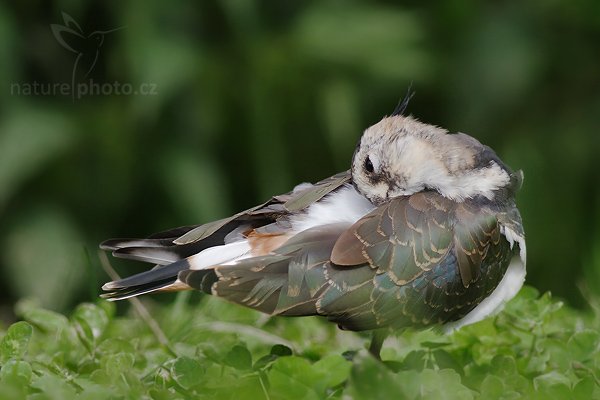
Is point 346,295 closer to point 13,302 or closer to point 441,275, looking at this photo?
point 441,275

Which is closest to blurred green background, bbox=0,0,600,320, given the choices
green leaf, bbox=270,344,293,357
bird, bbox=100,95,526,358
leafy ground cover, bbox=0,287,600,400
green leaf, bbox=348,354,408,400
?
leafy ground cover, bbox=0,287,600,400

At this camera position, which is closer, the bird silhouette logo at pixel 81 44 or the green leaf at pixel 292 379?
the green leaf at pixel 292 379

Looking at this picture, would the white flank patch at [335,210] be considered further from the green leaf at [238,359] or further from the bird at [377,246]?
the green leaf at [238,359]

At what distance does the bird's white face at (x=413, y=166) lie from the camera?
8.04 ft

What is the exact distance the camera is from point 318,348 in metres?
2.58

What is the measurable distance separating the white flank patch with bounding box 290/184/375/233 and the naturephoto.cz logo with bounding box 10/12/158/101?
2118 mm

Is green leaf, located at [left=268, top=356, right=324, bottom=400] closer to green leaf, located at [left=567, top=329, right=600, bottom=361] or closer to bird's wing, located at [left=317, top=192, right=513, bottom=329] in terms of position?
bird's wing, located at [left=317, top=192, right=513, bottom=329]

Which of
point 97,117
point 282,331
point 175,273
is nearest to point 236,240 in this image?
point 175,273

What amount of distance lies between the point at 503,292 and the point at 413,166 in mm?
380

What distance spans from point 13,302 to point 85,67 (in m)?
1.10

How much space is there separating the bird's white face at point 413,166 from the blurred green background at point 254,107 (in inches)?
77.6

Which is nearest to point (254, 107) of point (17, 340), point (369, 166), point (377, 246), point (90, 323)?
point (369, 166)

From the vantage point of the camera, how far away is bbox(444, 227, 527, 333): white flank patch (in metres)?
2.46

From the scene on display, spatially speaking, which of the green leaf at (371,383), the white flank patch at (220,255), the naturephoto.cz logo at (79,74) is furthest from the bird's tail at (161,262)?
the naturephoto.cz logo at (79,74)
